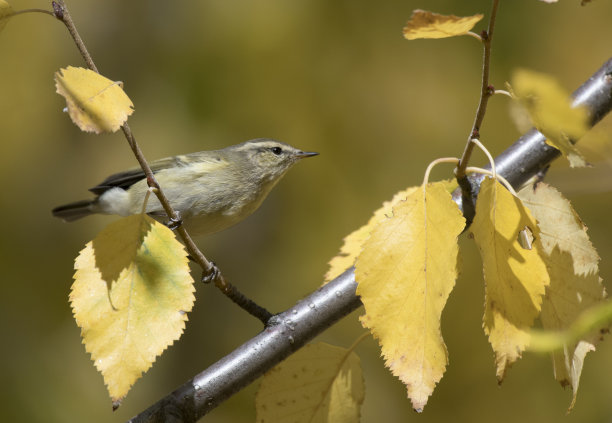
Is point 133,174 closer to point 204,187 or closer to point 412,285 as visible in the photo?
point 204,187

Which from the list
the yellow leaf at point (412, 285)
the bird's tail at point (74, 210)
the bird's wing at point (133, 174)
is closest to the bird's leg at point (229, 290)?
the yellow leaf at point (412, 285)

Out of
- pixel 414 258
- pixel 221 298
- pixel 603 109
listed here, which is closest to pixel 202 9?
pixel 221 298

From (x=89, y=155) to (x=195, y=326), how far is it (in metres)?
1.62

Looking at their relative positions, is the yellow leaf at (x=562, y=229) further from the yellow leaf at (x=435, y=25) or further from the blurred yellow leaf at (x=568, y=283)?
the yellow leaf at (x=435, y=25)

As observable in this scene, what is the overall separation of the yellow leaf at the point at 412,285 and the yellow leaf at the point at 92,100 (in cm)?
58

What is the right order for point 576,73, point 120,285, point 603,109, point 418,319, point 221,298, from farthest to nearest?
1. point 221,298
2. point 576,73
3. point 603,109
4. point 120,285
5. point 418,319

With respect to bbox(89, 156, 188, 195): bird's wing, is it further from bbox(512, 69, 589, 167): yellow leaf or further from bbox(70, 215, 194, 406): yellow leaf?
bbox(512, 69, 589, 167): yellow leaf

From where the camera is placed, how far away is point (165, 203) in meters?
1.58

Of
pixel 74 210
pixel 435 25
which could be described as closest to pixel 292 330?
pixel 435 25

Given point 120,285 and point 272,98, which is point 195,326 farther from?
point 120,285

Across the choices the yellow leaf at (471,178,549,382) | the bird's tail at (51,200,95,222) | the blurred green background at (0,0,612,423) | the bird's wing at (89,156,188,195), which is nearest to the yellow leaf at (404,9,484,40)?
the yellow leaf at (471,178,549,382)

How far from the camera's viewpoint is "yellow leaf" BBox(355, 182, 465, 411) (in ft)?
4.28

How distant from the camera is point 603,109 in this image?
1930 millimetres

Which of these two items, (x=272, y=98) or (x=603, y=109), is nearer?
(x=603, y=109)
